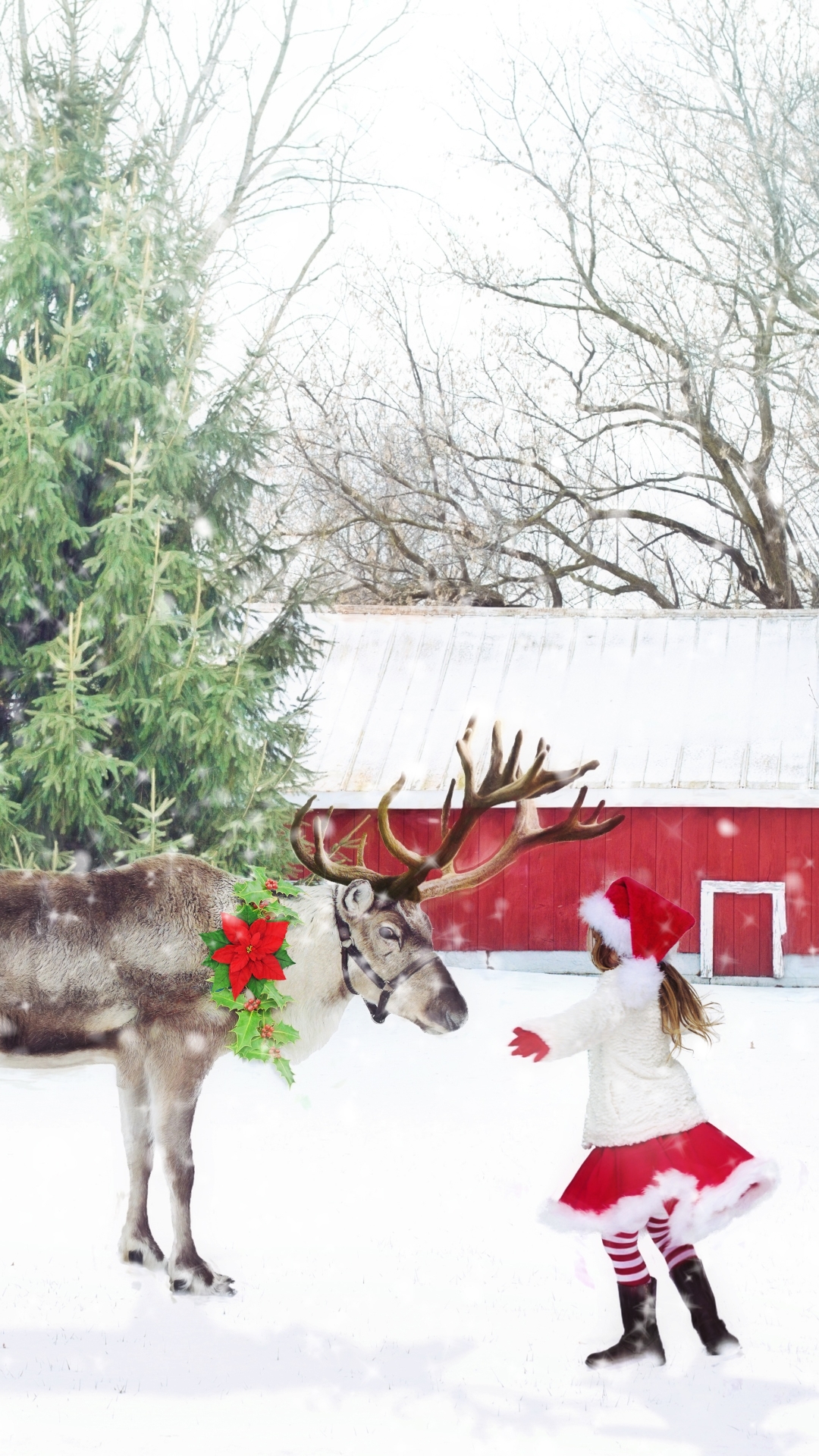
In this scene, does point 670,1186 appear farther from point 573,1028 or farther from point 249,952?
point 249,952

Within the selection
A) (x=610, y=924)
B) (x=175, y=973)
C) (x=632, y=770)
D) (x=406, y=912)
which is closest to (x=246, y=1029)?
(x=175, y=973)

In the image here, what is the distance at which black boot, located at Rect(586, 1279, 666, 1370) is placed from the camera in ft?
15.0

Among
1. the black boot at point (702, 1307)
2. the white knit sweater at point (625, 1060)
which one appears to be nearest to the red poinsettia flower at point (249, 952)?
the white knit sweater at point (625, 1060)

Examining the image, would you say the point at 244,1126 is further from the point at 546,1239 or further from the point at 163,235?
the point at 163,235

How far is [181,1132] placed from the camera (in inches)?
216

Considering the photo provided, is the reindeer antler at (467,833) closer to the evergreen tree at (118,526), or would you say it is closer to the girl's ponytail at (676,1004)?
the girl's ponytail at (676,1004)

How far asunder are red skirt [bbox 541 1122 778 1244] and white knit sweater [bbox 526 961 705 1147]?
0.18ft

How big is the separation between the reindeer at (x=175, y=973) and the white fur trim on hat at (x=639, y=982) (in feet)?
2.73

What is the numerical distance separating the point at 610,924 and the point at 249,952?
141 centimetres

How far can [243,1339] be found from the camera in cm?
487

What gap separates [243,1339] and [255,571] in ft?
23.1

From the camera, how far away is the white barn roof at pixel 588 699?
567 inches

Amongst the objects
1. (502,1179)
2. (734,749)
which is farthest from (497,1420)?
(734,749)

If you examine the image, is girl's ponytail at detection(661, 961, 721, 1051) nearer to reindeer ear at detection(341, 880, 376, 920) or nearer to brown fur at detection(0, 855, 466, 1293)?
brown fur at detection(0, 855, 466, 1293)
